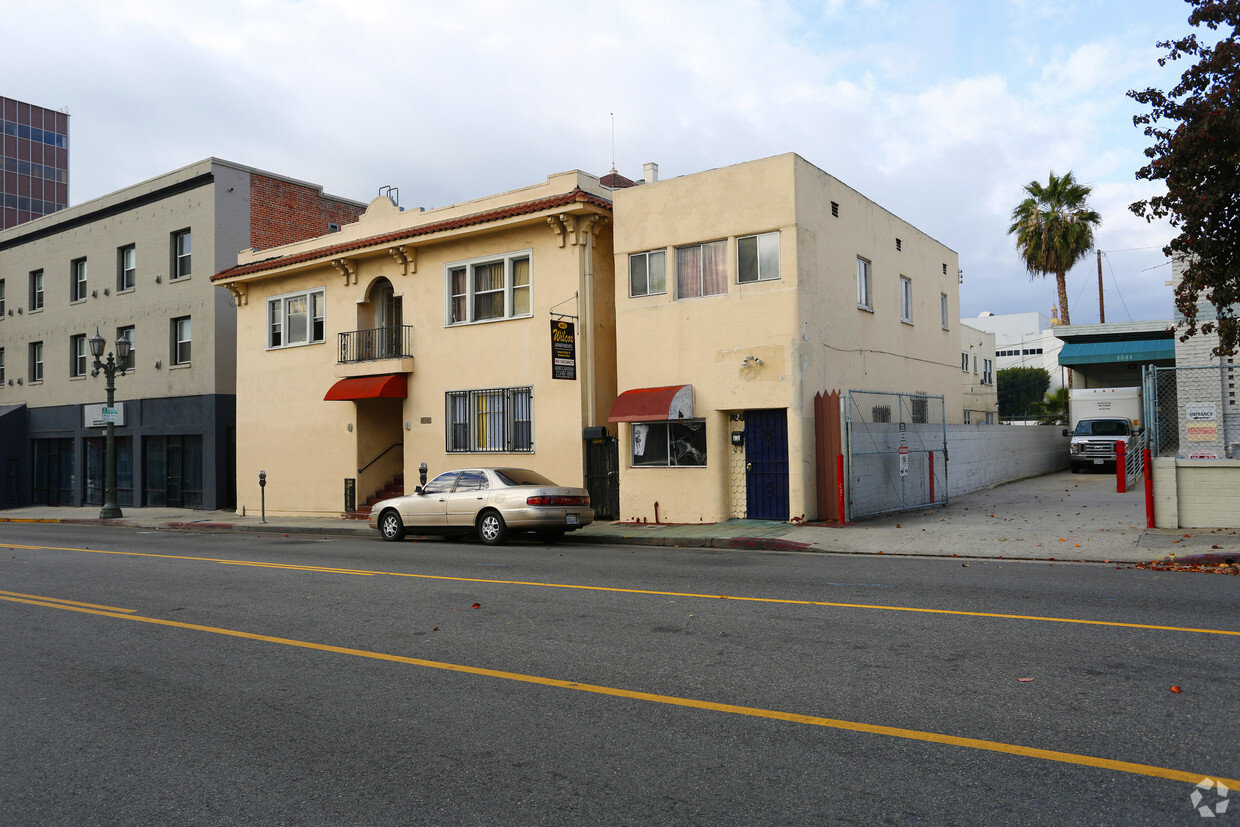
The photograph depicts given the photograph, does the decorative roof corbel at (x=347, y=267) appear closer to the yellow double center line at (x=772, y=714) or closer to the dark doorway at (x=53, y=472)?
the yellow double center line at (x=772, y=714)

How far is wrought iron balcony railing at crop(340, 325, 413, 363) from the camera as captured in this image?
24.2 m

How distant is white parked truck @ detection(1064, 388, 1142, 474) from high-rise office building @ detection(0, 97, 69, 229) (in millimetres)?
94893

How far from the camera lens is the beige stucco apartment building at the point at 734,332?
57.8 ft

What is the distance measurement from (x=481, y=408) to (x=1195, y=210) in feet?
50.1

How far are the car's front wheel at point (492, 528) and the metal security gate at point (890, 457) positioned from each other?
21.8ft

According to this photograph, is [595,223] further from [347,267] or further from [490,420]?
[347,267]

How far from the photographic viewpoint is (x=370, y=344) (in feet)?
80.4

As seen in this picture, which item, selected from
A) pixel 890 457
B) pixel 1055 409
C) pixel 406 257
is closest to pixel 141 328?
pixel 406 257

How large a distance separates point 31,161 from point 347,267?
3417 inches

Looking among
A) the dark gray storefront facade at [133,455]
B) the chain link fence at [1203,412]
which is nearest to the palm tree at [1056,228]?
the chain link fence at [1203,412]

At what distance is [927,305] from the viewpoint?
2439 cm

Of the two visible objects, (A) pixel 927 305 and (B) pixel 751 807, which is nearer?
(B) pixel 751 807

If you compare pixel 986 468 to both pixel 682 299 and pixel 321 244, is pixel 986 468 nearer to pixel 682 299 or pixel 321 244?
pixel 682 299

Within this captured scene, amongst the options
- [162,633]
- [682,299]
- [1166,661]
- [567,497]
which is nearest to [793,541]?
[567,497]
